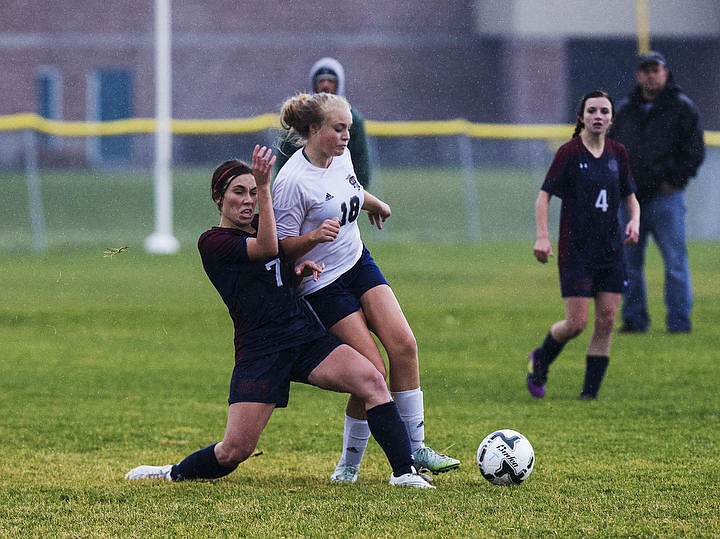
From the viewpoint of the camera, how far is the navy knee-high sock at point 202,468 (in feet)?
16.4

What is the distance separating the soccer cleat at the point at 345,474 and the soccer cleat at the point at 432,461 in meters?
0.26

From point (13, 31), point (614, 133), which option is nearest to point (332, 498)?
point (614, 133)

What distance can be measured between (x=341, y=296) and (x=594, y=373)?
255 centimetres

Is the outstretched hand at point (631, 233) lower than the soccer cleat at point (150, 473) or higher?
higher

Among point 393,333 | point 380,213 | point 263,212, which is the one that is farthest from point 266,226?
point 380,213

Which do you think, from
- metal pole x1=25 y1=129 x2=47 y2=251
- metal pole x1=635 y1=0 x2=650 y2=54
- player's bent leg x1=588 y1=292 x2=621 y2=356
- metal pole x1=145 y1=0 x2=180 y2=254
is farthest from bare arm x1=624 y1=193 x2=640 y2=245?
metal pole x1=635 y1=0 x2=650 y2=54

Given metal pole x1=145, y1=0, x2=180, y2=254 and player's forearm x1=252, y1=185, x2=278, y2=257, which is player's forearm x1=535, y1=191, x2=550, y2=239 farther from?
metal pole x1=145, y1=0, x2=180, y2=254

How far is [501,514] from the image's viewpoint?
177 inches

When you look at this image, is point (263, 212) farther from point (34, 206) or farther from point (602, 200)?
point (34, 206)

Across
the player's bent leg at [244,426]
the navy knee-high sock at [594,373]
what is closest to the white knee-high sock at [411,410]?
the player's bent leg at [244,426]

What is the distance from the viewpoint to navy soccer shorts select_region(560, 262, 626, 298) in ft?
23.2

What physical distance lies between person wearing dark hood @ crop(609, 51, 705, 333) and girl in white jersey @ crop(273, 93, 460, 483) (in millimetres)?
4727

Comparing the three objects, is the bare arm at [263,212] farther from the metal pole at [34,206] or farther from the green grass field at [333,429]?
the metal pole at [34,206]

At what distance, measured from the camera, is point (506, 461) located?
4988 mm
